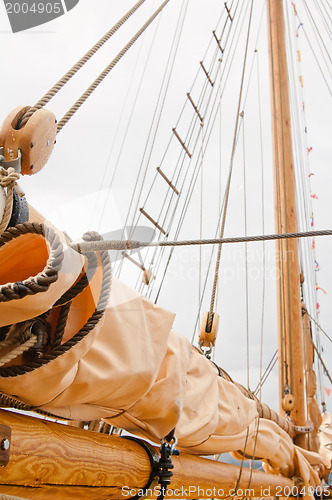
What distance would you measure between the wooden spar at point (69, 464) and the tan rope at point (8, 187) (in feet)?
1.39

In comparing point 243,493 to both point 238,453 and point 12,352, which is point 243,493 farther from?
point 12,352

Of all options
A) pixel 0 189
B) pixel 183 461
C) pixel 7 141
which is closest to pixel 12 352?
pixel 0 189

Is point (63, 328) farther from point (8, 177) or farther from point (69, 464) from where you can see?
point (69, 464)

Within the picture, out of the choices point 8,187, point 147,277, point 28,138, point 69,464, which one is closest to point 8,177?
point 8,187

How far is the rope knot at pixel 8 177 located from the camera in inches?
32.6

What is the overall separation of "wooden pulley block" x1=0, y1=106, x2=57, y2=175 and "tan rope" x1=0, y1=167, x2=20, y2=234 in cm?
8

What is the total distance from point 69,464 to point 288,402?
3.25m

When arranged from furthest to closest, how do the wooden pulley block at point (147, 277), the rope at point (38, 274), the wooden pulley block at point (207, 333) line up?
the wooden pulley block at point (147, 277)
the wooden pulley block at point (207, 333)
the rope at point (38, 274)

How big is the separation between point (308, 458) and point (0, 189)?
3.39 m

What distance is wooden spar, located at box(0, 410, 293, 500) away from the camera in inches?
39.5

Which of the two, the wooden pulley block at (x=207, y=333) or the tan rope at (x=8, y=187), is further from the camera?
the wooden pulley block at (x=207, y=333)

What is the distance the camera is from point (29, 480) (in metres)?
1.04

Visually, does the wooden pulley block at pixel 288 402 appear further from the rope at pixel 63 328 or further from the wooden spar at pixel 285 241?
the rope at pixel 63 328

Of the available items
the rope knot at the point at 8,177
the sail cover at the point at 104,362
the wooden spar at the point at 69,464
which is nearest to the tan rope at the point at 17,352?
the sail cover at the point at 104,362
